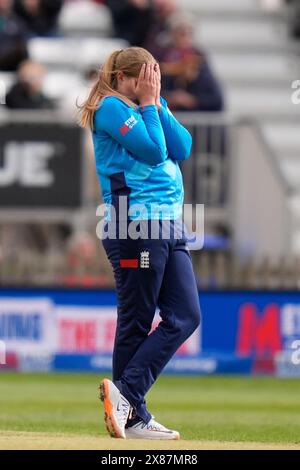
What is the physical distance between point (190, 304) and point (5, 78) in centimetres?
1197

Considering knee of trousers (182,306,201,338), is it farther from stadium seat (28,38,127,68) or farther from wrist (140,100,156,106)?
stadium seat (28,38,127,68)

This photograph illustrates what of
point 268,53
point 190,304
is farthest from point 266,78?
point 190,304

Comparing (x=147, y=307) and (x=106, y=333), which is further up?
(x=147, y=307)

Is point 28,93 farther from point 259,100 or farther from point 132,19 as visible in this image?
point 259,100

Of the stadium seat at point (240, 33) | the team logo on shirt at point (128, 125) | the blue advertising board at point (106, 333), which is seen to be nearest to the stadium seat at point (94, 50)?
the stadium seat at point (240, 33)

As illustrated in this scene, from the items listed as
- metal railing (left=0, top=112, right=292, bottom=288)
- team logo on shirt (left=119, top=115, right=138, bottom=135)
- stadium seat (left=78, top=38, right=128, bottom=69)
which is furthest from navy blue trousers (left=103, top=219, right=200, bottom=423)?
stadium seat (left=78, top=38, right=128, bottom=69)

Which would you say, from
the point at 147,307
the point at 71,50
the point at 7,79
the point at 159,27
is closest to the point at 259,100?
the point at 159,27

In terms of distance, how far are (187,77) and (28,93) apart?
234 cm

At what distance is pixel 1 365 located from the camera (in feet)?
57.4

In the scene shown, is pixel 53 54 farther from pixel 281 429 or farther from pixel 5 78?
pixel 281 429

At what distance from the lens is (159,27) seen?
22.1 metres

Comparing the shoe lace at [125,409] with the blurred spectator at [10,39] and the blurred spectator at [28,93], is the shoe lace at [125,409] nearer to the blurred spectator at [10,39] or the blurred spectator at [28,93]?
the blurred spectator at [28,93]

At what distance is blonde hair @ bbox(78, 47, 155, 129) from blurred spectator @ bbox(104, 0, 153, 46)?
13132 millimetres

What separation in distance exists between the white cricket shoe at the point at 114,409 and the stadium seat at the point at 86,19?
49.2 feet
